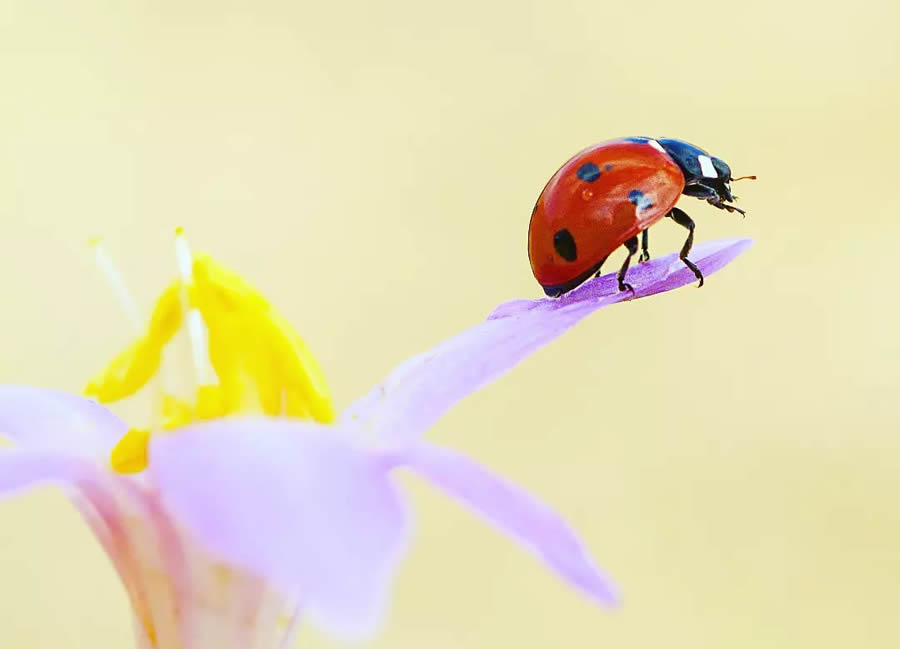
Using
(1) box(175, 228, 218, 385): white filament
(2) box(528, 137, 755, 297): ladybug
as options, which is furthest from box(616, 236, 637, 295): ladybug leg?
(1) box(175, 228, 218, 385): white filament

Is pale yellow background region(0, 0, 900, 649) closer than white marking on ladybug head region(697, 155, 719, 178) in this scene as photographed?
No

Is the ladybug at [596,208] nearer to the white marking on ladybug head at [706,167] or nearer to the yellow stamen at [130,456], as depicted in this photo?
the white marking on ladybug head at [706,167]

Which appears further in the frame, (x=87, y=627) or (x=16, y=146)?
(x=16, y=146)

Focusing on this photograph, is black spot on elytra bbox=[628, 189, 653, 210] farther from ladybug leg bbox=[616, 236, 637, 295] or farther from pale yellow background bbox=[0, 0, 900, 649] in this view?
pale yellow background bbox=[0, 0, 900, 649]

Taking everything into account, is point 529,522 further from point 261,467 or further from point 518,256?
point 518,256

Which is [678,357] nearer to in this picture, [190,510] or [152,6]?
[152,6]

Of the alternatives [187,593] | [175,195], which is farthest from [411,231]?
[187,593]

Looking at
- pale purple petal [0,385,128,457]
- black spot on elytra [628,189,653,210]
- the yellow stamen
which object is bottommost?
pale purple petal [0,385,128,457]
